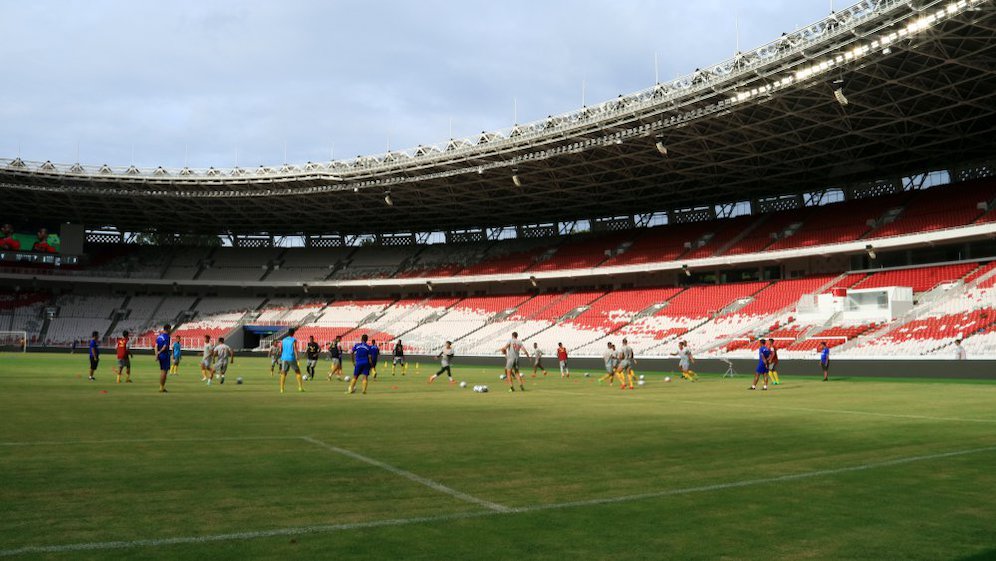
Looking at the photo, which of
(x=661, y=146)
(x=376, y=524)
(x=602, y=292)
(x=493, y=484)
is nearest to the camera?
(x=376, y=524)

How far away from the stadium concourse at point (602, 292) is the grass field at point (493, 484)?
25.7 meters

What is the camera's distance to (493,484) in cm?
875

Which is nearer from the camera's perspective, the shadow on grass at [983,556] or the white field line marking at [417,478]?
the shadow on grass at [983,556]

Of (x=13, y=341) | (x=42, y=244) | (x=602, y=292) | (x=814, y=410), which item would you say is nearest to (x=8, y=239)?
(x=42, y=244)

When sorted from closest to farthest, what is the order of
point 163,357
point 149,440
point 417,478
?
1. point 417,478
2. point 149,440
3. point 163,357

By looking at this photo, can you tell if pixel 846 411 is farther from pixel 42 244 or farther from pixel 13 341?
pixel 42 244

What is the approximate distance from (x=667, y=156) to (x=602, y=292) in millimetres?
17107

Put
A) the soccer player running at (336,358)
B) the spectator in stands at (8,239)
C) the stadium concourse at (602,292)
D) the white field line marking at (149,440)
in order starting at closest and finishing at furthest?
the white field line marking at (149,440), the soccer player running at (336,358), the stadium concourse at (602,292), the spectator in stands at (8,239)

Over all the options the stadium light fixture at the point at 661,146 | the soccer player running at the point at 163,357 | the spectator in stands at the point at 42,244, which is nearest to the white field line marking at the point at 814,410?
the soccer player running at the point at 163,357

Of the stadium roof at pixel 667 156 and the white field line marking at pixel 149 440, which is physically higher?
the stadium roof at pixel 667 156

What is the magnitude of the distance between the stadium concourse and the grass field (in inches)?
1012

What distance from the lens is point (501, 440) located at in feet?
41.7

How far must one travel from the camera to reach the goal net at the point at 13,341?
227ft

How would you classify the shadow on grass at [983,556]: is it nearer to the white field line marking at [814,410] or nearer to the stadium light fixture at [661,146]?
the white field line marking at [814,410]
